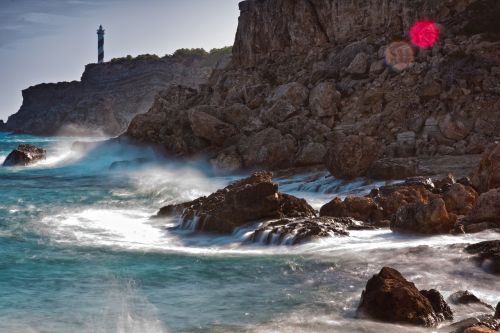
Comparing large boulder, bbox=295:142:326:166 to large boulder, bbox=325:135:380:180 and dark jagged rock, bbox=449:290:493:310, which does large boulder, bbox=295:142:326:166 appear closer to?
large boulder, bbox=325:135:380:180

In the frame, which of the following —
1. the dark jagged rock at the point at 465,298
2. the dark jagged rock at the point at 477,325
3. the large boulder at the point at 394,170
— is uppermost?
the large boulder at the point at 394,170

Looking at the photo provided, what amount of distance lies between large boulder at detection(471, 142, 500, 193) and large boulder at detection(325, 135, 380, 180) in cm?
546

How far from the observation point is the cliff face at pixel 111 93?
11462 centimetres

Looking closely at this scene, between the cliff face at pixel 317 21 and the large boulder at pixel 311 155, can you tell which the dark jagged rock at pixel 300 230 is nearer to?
the large boulder at pixel 311 155

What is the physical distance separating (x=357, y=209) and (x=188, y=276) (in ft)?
19.1

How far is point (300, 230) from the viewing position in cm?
1461

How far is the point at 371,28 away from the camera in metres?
37.2

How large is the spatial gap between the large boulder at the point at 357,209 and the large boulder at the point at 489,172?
336cm

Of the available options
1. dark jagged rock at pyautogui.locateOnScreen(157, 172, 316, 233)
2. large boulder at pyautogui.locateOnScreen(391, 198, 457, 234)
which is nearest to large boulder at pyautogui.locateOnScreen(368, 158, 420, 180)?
dark jagged rock at pyautogui.locateOnScreen(157, 172, 316, 233)

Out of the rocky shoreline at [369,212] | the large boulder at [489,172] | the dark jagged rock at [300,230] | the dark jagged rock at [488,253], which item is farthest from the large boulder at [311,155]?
the dark jagged rock at [488,253]

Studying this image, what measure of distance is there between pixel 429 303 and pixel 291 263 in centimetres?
405

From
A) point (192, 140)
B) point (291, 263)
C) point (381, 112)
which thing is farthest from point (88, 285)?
point (192, 140)

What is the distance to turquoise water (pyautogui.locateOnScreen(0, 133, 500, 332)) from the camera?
29.9 feet

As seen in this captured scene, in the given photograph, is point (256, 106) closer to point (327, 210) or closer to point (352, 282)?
point (327, 210)
